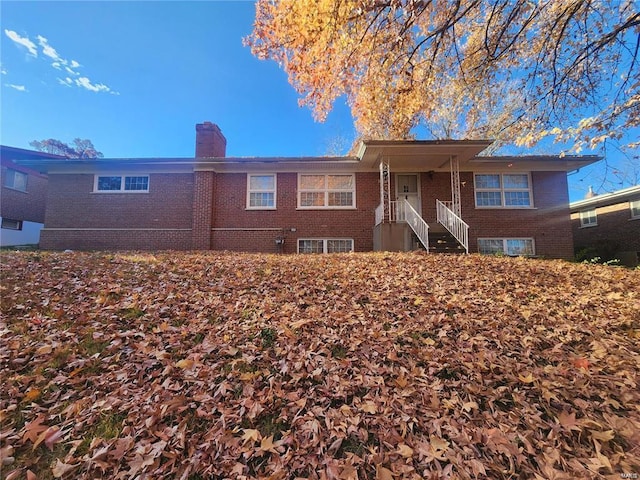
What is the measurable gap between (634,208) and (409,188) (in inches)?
478

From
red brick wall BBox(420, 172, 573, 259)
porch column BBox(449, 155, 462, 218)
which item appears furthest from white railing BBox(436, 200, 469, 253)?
red brick wall BBox(420, 172, 573, 259)

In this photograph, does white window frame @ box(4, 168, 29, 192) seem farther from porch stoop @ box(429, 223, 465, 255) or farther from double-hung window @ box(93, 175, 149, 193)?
porch stoop @ box(429, 223, 465, 255)

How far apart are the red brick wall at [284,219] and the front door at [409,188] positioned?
995 millimetres

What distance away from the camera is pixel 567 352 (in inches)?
132

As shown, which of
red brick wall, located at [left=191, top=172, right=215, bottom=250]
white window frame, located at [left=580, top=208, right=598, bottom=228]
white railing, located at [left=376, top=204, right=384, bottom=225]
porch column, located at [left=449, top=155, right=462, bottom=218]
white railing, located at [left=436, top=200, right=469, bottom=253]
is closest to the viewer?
white railing, located at [left=436, top=200, right=469, bottom=253]

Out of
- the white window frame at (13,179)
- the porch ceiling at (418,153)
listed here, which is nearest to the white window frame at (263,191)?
the porch ceiling at (418,153)

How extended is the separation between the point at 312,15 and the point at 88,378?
20.8 feet

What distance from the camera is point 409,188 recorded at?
43.9 ft

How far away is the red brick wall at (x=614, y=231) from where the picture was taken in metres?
15.8

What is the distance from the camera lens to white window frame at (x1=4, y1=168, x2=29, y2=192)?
16938 mm

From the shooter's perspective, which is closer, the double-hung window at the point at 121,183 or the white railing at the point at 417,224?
the white railing at the point at 417,224

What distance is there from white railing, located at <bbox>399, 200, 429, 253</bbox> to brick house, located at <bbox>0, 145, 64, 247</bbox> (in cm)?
1682

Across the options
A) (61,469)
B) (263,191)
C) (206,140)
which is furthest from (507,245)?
(61,469)

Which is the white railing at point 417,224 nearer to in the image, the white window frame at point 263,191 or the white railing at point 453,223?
the white railing at point 453,223
